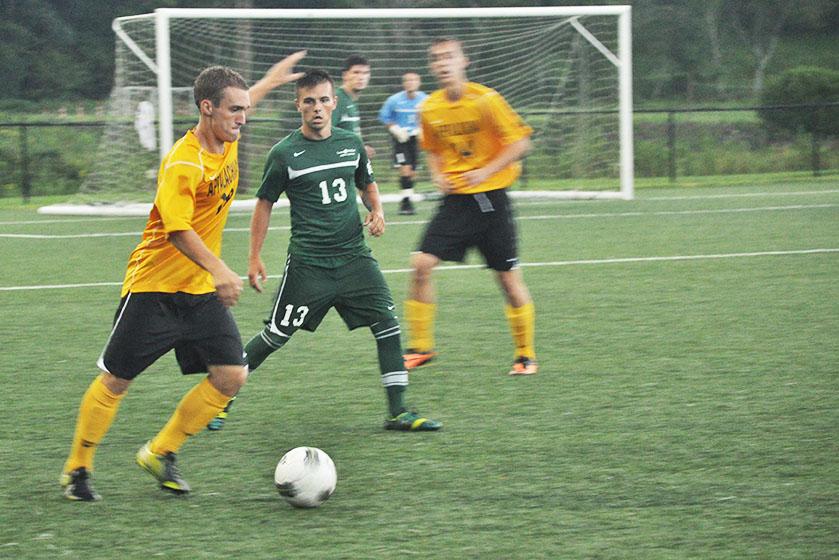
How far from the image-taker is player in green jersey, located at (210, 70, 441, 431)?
5.82 meters

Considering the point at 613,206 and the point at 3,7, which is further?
the point at 3,7

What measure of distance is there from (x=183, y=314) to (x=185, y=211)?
0.46 meters

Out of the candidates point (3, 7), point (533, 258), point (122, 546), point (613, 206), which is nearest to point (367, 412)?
point (122, 546)

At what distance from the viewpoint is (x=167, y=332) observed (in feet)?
15.4

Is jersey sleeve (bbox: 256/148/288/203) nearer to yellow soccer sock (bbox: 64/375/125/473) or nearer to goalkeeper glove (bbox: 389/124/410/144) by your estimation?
yellow soccer sock (bbox: 64/375/125/473)

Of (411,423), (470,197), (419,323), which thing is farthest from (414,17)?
(411,423)

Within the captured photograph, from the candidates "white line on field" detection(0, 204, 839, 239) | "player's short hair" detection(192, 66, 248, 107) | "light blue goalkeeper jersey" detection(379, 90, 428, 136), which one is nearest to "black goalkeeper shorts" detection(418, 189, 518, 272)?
"player's short hair" detection(192, 66, 248, 107)

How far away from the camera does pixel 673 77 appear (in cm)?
4147

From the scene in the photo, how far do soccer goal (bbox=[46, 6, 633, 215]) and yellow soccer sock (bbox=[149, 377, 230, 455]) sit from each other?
13.0 m

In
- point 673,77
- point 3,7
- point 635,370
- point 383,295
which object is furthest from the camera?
point 673,77

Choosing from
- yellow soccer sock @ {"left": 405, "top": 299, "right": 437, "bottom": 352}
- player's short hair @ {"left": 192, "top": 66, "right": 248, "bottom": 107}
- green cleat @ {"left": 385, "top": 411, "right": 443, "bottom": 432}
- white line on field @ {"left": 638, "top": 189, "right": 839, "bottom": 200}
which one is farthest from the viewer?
white line on field @ {"left": 638, "top": 189, "right": 839, "bottom": 200}

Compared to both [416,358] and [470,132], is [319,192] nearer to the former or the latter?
[470,132]

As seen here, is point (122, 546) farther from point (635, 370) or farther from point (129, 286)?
point (635, 370)

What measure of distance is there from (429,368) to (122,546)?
3205mm
